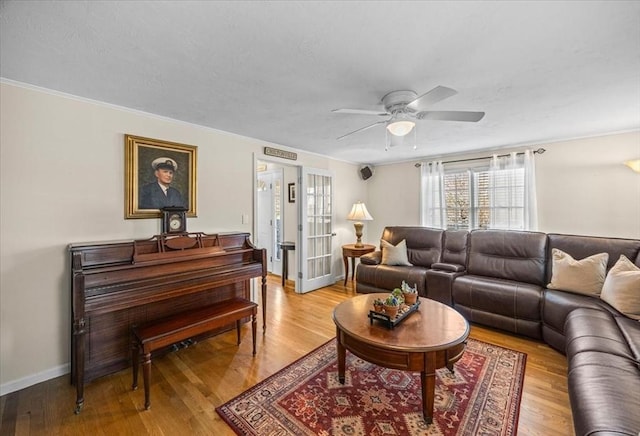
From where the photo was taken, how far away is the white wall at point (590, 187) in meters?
3.23

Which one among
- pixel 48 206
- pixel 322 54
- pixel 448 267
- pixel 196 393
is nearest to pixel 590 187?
pixel 448 267

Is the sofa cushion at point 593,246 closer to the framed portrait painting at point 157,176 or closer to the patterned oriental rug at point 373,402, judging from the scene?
the patterned oriental rug at point 373,402

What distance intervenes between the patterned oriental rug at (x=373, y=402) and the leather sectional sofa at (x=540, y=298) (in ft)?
1.64

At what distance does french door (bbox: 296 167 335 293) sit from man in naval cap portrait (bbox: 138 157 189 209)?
6.26 feet

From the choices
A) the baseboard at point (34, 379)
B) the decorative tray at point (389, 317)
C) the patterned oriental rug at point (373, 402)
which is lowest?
the patterned oriental rug at point (373, 402)

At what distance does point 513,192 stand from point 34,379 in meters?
5.55

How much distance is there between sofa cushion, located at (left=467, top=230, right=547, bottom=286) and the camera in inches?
125

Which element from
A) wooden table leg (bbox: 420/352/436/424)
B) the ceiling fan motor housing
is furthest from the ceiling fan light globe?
wooden table leg (bbox: 420/352/436/424)

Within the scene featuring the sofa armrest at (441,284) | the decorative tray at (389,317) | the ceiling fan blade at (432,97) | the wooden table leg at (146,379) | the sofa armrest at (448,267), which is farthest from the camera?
the sofa armrest at (448,267)

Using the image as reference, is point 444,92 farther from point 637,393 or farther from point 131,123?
point 131,123

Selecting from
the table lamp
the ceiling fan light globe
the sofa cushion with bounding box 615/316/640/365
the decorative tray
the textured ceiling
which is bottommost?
the sofa cushion with bounding box 615/316/640/365

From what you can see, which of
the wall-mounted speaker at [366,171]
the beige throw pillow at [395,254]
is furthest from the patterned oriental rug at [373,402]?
the wall-mounted speaker at [366,171]

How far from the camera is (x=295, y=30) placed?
1416mm

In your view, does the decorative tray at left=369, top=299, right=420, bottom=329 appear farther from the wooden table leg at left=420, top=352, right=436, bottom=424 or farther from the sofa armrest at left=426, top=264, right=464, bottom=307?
the sofa armrest at left=426, top=264, right=464, bottom=307
